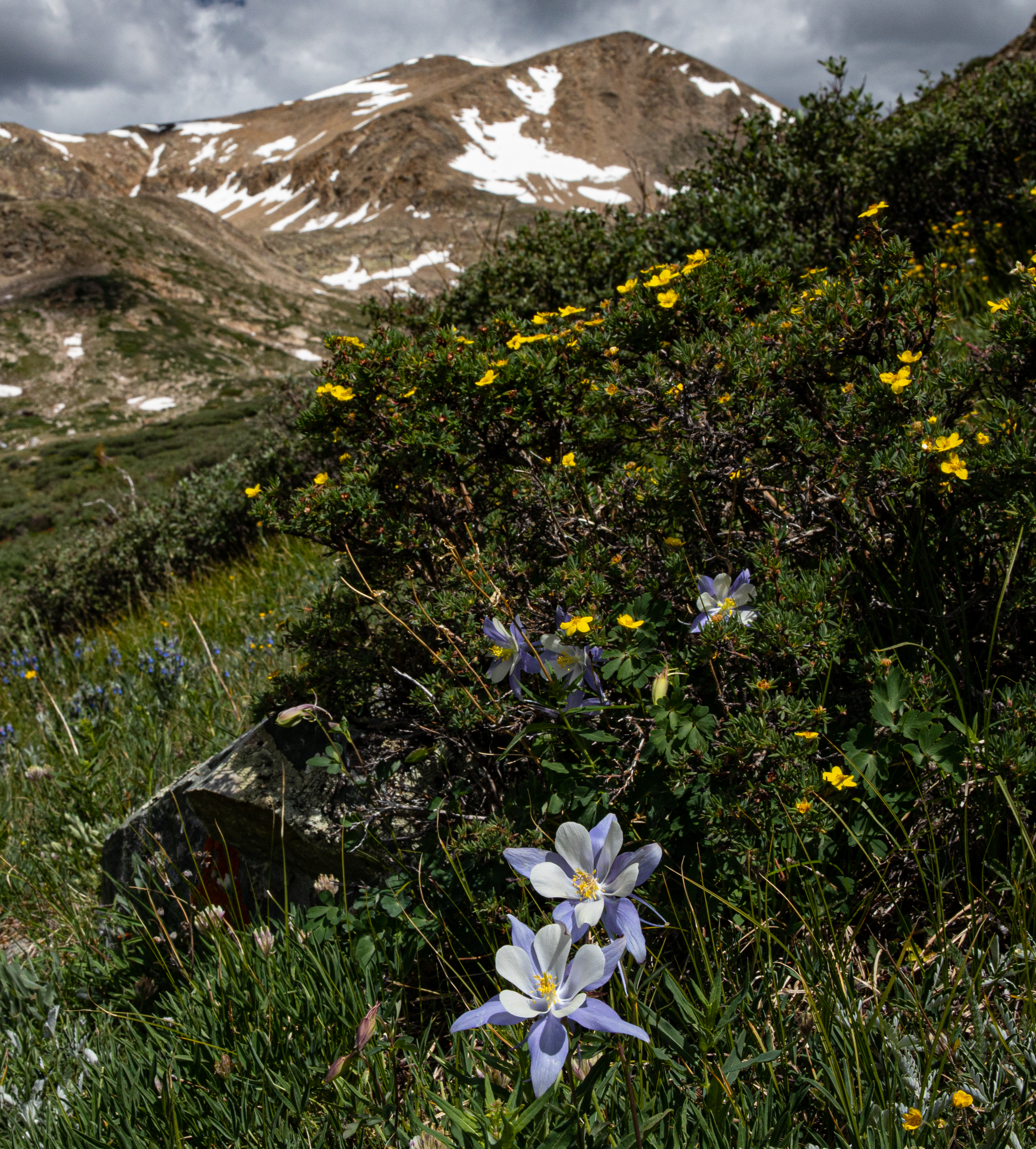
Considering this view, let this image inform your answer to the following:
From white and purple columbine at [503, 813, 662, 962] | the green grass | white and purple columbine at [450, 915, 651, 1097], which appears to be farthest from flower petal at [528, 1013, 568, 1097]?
the green grass

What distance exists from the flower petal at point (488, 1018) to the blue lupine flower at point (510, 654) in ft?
2.35

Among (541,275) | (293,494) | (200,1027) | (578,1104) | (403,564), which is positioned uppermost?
(541,275)

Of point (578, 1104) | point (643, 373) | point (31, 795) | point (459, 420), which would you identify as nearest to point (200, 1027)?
point (578, 1104)

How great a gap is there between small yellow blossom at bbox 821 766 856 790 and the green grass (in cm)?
650

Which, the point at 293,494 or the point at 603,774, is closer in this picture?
the point at 603,774

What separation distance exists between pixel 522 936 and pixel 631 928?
0.15 m

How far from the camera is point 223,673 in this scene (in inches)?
139

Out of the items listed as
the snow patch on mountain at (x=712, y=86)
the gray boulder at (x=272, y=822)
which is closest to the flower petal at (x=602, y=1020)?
the gray boulder at (x=272, y=822)

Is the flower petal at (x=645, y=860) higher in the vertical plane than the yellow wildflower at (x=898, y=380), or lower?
lower

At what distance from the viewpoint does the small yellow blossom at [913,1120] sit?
1.03m

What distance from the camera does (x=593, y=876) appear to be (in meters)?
0.99

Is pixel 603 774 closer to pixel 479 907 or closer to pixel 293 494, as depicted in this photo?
pixel 479 907

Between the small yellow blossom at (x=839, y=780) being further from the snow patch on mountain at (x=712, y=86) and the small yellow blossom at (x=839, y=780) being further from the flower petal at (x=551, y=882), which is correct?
the snow patch on mountain at (x=712, y=86)

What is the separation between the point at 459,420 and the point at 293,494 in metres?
0.55
